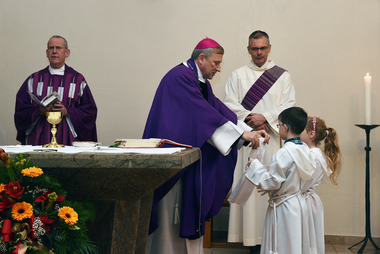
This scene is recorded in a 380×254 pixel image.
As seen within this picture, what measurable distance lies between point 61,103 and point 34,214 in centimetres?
250

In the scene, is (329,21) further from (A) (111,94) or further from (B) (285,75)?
(A) (111,94)

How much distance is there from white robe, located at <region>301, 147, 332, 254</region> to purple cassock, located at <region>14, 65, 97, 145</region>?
235cm

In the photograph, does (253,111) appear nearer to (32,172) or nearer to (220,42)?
(220,42)

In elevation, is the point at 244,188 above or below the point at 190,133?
below

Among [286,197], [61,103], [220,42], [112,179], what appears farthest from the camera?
[220,42]

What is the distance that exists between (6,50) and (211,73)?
362 cm

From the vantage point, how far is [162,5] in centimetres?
553

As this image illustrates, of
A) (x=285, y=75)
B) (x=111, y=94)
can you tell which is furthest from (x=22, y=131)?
(x=285, y=75)

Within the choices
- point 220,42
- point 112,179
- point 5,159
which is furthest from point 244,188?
point 220,42

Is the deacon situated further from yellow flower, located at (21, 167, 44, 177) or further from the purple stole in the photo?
yellow flower, located at (21, 167, 44, 177)

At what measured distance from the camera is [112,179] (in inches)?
82.2

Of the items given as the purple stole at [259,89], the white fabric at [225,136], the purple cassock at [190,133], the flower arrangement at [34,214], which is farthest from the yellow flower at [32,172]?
the purple stole at [259,89]

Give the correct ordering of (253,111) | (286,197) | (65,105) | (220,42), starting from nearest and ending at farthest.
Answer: (286,197), (65,105), (253,111), (220,42)

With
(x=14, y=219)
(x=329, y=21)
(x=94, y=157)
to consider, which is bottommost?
(x=14, y=219)
